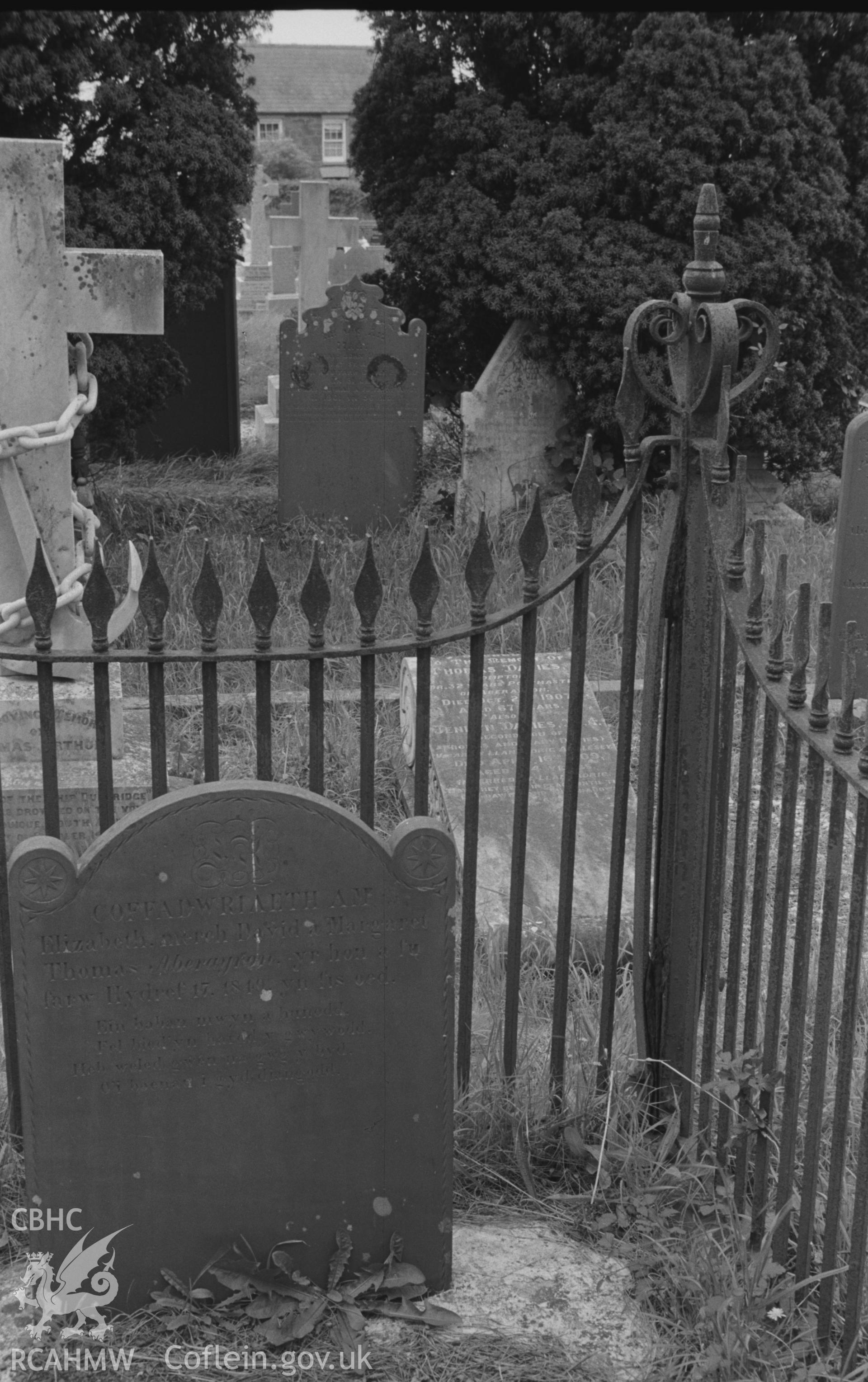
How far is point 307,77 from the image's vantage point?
4541cm

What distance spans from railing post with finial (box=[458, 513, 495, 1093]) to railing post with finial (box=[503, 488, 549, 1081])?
7 cm

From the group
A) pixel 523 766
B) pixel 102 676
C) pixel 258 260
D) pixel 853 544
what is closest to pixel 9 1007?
pixel 102 676

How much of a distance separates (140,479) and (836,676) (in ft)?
16.4

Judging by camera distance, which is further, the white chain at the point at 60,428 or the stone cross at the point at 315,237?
the stone cross at the point at 315,237

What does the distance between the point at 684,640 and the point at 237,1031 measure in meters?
1.10

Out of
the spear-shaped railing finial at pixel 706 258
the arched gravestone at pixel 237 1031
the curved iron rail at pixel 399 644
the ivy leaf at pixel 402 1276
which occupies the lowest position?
the ivy leaf at pixel 402 1276

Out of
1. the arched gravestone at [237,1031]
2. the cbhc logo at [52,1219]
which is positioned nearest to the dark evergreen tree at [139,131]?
the arched gravestone at [237,1031]

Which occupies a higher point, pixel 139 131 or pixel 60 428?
pixel 139 131

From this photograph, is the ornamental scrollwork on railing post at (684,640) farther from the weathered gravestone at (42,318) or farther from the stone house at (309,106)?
the stone house at (309,106)

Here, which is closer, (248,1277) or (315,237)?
(248,1277)

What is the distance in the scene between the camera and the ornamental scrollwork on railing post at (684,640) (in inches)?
100.0

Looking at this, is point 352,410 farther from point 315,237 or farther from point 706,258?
point 706,258

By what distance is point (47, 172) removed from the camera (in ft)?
13.4

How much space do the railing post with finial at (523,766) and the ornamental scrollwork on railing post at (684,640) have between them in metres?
0.23
